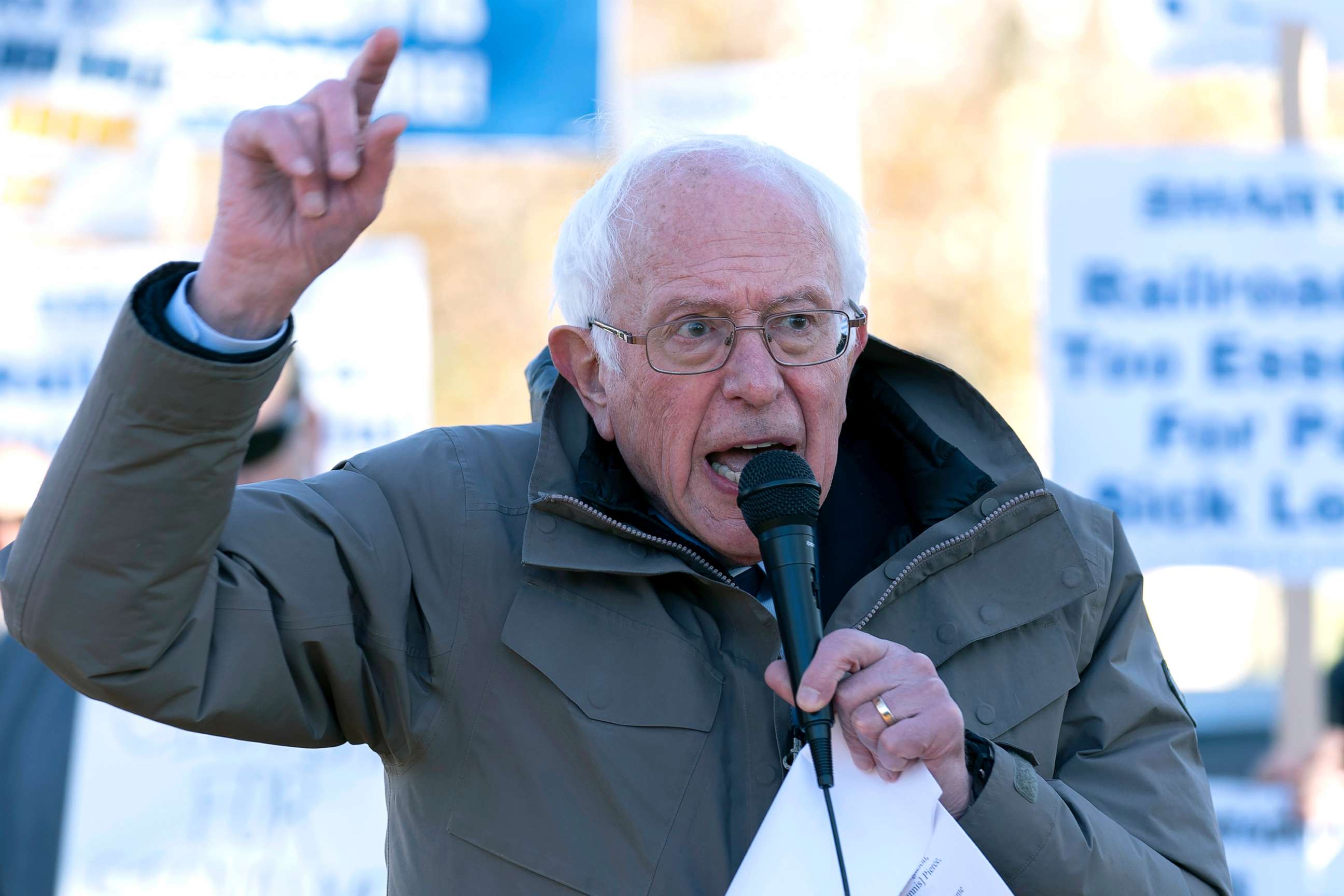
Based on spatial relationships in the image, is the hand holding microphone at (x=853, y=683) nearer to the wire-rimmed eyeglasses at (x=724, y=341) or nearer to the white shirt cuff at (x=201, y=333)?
the wire-rimmed eyeglasses at (x=724, y=341)

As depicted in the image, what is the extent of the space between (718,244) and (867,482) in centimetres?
61

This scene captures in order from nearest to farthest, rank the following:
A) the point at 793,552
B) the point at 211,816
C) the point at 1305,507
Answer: the point at 793,552
the point at 211,816
the point at 1305,507

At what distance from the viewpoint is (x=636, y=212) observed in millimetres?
2660

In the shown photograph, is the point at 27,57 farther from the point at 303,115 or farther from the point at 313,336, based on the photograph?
the point at 303,115

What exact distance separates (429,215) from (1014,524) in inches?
576

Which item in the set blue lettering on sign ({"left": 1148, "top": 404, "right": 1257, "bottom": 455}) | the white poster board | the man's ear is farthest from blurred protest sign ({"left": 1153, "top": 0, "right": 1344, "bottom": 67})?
the man's ear

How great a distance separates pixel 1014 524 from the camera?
2590 millimetres

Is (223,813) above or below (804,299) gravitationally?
below

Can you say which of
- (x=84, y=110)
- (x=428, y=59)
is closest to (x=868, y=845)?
(x=428, y=59)

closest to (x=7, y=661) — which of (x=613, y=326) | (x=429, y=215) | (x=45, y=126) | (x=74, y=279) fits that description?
(x=74, y=279)

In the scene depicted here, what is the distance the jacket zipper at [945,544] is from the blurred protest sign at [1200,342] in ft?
9.83

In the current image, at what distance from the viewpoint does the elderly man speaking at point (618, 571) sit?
1.91 m

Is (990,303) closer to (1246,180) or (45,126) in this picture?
(1246,180)

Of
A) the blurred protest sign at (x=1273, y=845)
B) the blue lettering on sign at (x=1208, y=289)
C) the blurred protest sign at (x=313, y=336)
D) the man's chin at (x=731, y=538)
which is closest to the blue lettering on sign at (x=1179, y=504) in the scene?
the blue lettering on sign at (x=1208, y=289)
